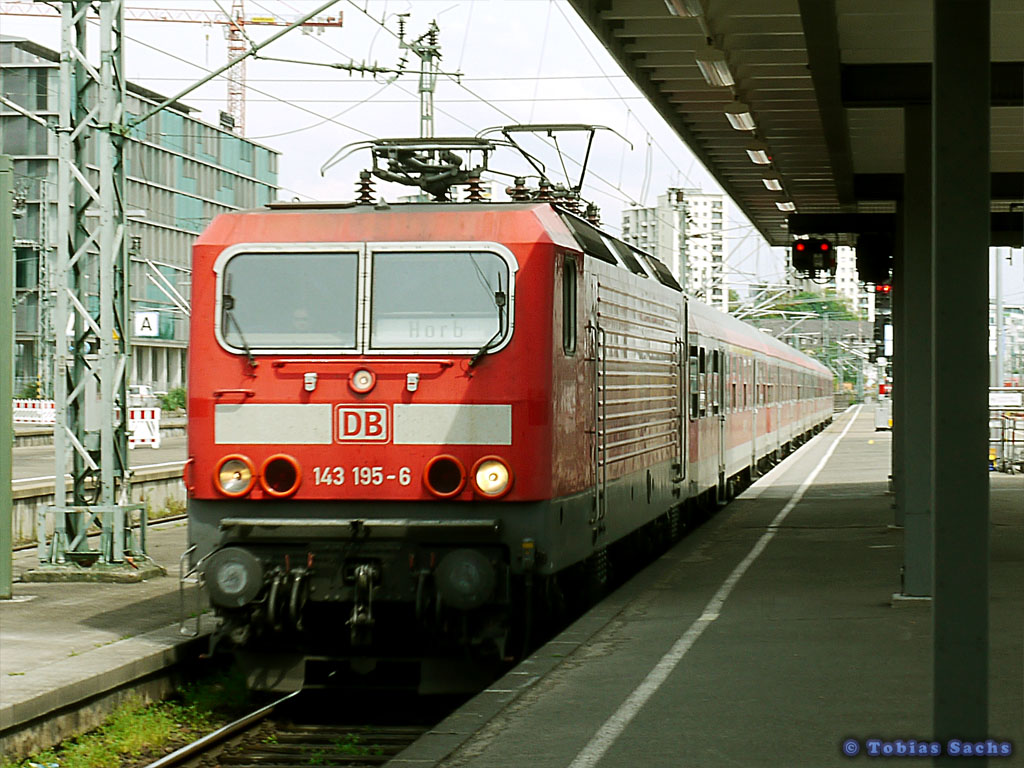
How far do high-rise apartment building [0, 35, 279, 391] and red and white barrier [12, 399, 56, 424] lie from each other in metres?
14.5

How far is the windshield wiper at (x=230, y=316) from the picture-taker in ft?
31.2

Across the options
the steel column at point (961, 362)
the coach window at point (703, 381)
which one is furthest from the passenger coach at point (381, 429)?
the coach window at point (703, 381)

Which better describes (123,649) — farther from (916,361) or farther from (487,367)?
(916,361)

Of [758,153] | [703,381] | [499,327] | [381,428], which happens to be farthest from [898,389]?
[381,428]

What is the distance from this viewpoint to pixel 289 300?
9.65 meters

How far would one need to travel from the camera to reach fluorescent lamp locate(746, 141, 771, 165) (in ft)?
47.8

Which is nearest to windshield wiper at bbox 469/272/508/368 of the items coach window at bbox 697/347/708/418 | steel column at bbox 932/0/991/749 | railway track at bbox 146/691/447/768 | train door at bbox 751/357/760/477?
railway track at bbox 146/691/447/768

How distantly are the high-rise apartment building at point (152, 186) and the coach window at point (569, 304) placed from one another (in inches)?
2207

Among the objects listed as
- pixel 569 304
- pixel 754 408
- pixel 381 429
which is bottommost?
pixel 754 408

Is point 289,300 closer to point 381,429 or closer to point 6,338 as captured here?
point 381,429

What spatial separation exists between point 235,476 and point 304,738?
1.66 m

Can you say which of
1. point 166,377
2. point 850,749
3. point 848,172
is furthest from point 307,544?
point 166,377

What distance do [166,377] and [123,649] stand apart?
77.3 meters

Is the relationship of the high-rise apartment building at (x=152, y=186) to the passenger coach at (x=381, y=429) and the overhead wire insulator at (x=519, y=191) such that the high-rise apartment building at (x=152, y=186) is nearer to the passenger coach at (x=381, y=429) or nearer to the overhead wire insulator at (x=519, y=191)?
the overhead wire insulator at (x=519, y=191)
